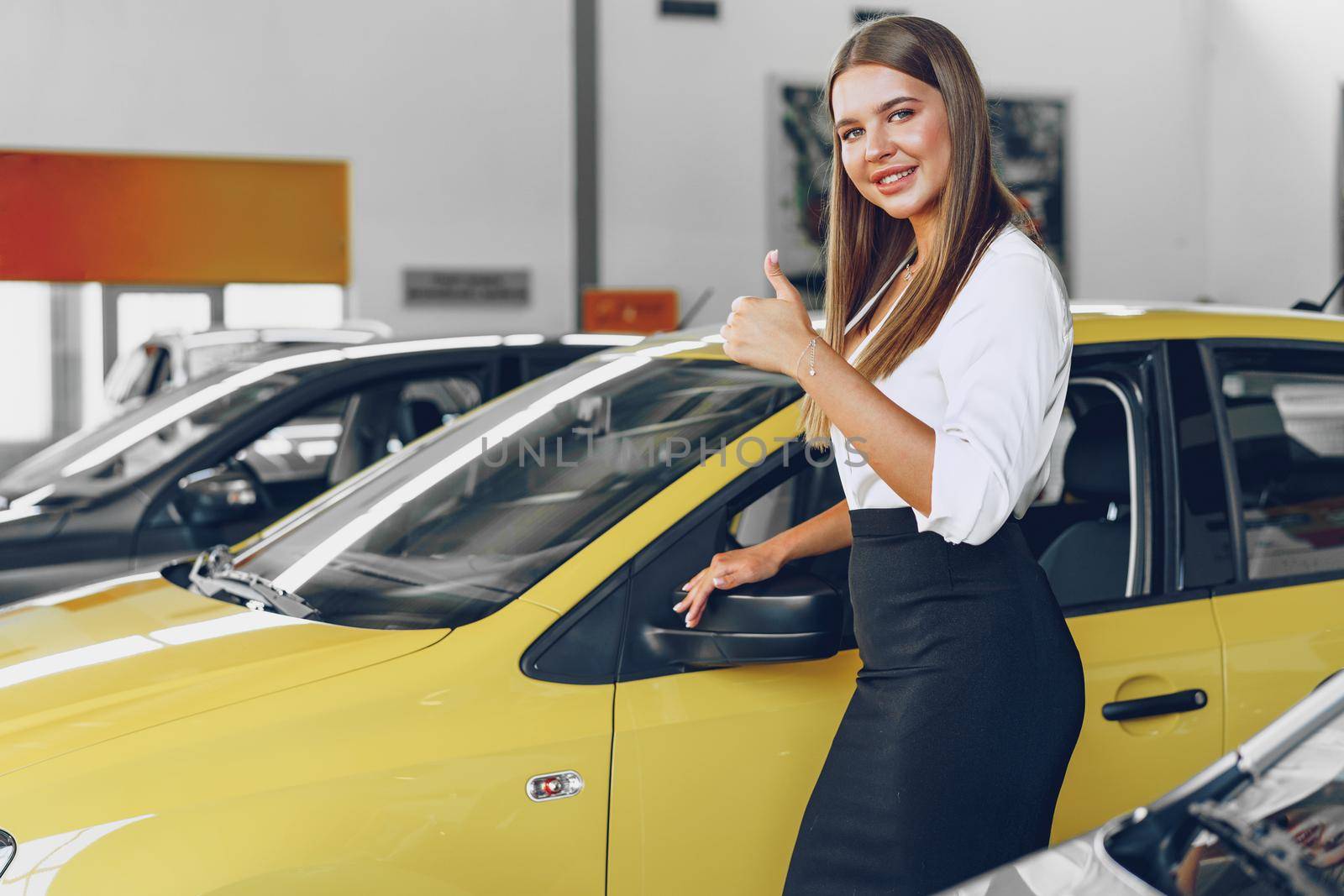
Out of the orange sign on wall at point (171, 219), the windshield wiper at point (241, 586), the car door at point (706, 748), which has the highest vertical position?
the orange sign on wall at point (171, 219)

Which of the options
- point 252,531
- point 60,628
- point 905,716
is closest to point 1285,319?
point 905,716

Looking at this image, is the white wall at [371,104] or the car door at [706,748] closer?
the car door at [706,748]

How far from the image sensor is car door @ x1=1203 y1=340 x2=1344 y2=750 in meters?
2.02

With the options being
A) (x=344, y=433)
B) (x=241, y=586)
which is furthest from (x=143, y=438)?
(x=241, y=586)

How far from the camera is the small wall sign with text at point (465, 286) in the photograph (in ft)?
31.3

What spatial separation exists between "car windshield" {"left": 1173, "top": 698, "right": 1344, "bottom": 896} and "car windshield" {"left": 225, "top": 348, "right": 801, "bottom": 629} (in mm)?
842

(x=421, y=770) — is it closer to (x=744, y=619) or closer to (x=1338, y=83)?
(x=744, y=619)

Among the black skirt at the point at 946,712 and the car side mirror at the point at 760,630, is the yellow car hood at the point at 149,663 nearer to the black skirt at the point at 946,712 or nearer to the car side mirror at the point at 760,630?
the car side mirror at the point at 760,630

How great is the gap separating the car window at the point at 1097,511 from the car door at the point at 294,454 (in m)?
2.01

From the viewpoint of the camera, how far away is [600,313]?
32.5ft

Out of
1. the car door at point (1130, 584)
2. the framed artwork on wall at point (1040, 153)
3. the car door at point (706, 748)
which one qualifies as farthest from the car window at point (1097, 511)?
the framed artwork on wall at point (1040, 153)

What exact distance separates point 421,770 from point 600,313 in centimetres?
846

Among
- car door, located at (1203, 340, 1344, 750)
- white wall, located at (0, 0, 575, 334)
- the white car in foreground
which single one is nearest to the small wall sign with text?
white wall, located at (0, 0, 575, 334)

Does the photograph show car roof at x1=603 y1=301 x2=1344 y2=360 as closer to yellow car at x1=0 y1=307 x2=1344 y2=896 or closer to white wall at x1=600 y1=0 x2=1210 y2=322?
yellow car at x1=0 y1=307 x2=1344 y2=896
